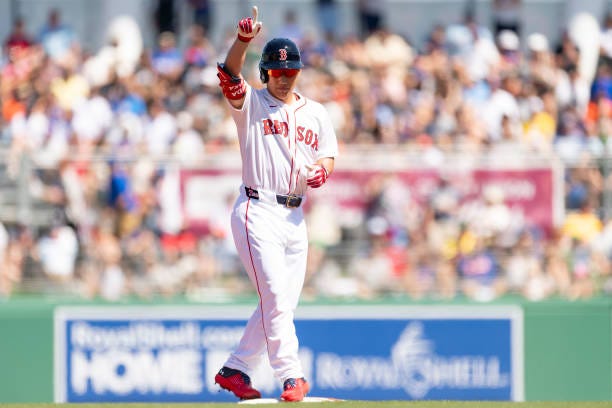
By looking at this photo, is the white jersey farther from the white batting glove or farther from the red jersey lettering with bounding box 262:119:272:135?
the white batting glove

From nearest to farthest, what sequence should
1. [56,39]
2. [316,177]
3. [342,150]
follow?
[316,177], [342,150], [56,39]

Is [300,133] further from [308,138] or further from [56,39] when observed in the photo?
[56,39]

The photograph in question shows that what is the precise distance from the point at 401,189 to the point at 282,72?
615 centimetres

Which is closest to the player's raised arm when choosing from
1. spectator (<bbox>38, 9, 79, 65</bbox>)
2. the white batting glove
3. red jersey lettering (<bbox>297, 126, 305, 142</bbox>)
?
the white batting glove

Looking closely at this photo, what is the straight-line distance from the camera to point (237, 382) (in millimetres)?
8555

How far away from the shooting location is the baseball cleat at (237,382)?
→ 855cm

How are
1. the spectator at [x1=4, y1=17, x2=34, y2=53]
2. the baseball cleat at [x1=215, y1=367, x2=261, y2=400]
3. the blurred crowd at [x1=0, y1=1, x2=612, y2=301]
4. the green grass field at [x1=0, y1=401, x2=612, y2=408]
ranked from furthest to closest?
the spectator at [x1=4, y1=17, x2=34, y2=53]
the blurred crowd at [x1=0, y1=1, x2=612, y2=301]
the baseball cleat at [x1=215, y1=367, x2=261, y2=400]
the green grass field at [x1=0, y1=401, x2=612, y2=408]

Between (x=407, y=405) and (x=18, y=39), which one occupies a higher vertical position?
(x=18, y=39)

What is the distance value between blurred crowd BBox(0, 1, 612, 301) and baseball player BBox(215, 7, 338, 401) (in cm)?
534

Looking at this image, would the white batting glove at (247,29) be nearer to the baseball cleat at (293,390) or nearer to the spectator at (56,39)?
the baseball cleat at (293,390)

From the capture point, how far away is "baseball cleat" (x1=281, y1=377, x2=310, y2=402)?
8.28 m

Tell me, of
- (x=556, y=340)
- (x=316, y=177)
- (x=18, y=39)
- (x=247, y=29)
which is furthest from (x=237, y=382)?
(x=18, y=39)

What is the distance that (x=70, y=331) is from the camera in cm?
1307

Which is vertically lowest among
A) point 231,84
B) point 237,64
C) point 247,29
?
point 231,84
